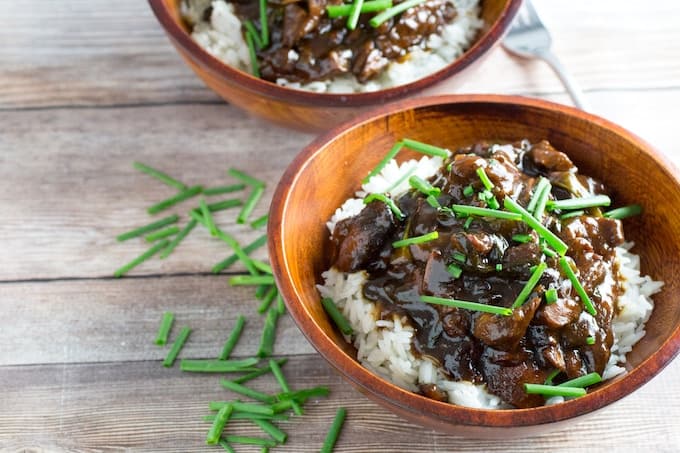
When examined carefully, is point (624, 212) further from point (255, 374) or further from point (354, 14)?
point (255, 374)

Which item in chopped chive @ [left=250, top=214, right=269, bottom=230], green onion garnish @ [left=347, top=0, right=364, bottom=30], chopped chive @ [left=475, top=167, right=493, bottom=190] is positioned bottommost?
chopped chive @ [left=250, top=214, right=269, bottom=230]

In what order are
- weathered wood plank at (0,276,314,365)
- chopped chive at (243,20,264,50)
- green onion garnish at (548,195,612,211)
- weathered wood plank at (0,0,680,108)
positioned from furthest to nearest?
weathered wood plank at (0,0,680,108) < chopped chive at (243,20,264,50) < weathered wood plank at (0,276,314,365) < green onion garnish at (548,195,612,211)

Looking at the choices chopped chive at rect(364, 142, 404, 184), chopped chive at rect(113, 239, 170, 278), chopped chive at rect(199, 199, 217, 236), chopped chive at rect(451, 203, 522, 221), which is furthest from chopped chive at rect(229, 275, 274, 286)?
chopped chive at rect(451, 203, 522, 221)

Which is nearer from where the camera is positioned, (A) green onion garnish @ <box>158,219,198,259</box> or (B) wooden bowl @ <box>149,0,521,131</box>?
(B) wooden bowl @ <box>149,0,521,131</box>

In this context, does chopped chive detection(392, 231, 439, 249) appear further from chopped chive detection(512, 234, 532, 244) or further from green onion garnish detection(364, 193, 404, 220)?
chopped chive detection(512, 234, 532, 244)

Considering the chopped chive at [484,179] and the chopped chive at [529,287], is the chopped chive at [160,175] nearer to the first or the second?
the chopped chive at [484,179]

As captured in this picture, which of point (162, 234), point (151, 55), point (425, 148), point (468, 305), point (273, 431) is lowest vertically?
point (273, 431)

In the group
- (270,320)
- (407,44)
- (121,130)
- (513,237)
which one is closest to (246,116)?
(121,130)

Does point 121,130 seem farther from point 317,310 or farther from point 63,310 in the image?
point 317,310

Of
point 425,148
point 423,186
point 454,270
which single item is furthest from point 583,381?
point 425,148
